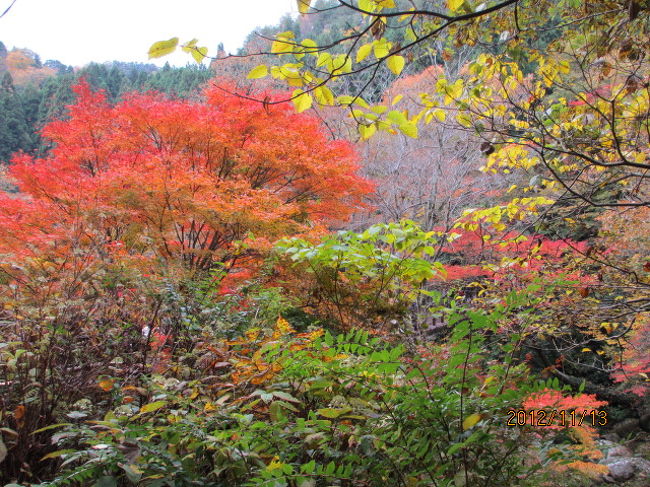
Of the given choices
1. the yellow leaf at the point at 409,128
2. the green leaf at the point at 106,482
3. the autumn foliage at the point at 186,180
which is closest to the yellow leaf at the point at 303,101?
the yellow leaf at the point at 409,128

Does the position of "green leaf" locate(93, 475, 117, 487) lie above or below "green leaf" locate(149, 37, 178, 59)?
below

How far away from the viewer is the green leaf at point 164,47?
1001 millimetres

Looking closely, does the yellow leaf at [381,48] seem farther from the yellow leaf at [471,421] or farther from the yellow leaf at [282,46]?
the yellow leaf at [471,421]

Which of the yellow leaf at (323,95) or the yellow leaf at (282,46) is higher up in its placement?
the yellow leaf at (282,46)

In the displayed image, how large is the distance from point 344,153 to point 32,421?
7281 millimetres

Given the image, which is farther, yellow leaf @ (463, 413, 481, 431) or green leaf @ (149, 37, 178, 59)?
yellow leaf @ (463, 413, 481, 431)

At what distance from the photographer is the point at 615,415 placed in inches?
388

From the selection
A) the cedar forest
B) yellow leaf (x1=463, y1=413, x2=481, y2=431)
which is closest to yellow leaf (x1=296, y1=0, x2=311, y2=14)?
the cedar forest

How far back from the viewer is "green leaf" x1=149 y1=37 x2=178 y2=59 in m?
1.00

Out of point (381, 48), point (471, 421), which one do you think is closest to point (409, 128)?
point (381, 48)

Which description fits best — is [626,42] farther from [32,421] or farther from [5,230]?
[5,230]

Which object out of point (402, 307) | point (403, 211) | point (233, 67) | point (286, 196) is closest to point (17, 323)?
point (402, 307)

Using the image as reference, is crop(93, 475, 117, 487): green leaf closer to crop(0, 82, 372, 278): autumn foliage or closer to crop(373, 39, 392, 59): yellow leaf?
crop(373, 39, 392, 59): yellow leaf

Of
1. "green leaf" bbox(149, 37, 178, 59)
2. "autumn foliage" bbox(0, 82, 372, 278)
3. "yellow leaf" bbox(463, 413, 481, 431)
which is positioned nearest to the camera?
"green leaf" bbox(149, 37, 178, 59)
